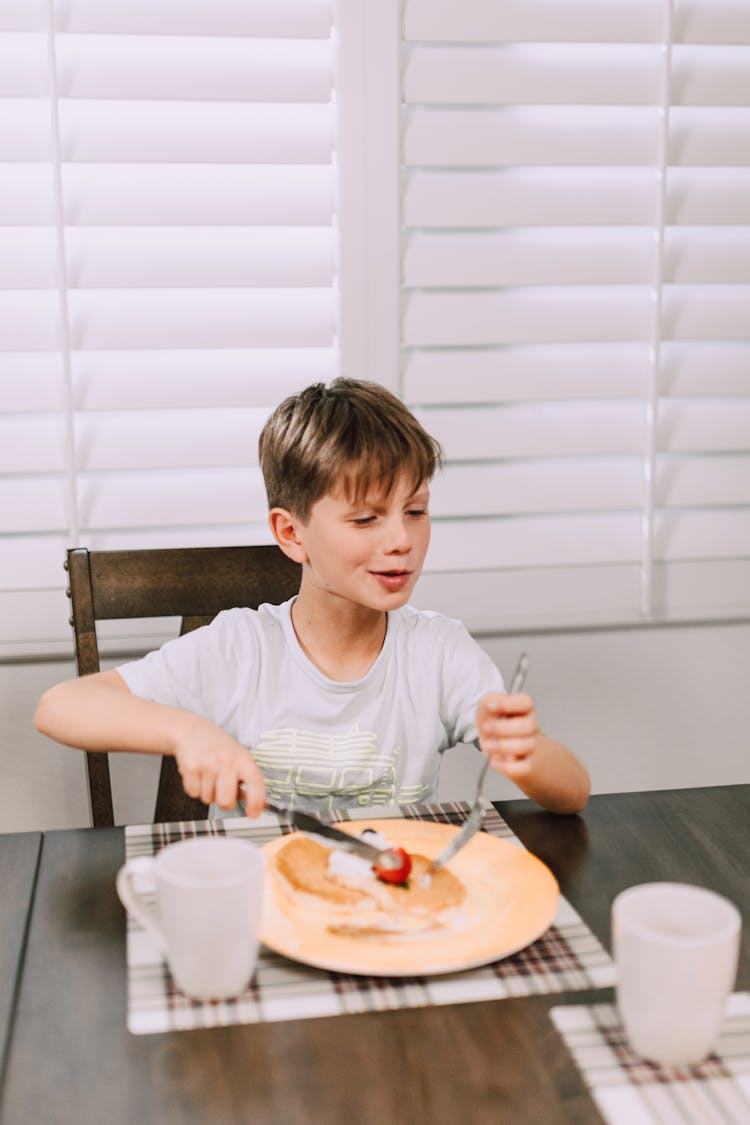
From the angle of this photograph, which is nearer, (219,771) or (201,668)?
(219,771)

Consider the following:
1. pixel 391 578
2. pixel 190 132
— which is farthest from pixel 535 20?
pixel 391 578

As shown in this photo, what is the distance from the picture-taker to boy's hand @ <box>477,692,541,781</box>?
3.21 feet

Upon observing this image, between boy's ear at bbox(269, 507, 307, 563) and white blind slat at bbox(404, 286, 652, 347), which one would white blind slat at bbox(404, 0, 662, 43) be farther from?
boy's ear at bbox(269, 507, 307, 563)

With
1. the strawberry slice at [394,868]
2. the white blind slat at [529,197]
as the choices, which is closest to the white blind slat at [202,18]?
the white blind slat at [529,197]

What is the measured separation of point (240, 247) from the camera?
162 cm

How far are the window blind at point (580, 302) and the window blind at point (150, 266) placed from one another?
0.54ft

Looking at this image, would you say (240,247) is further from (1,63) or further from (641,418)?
(641,418)

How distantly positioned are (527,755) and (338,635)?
1.29ft

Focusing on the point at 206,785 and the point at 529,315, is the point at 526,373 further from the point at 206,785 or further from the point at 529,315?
the point at 206,785

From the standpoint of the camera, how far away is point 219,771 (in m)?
1.02

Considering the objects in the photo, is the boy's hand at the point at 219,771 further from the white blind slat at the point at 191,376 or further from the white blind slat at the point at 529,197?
the white blind slat at the point at 529,197

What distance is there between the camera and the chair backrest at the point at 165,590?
1.38 meters

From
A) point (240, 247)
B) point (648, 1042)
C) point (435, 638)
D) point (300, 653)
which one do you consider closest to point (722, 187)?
point (240, 247)

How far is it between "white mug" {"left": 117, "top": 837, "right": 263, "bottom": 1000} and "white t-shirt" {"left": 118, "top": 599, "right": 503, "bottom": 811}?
462mm
